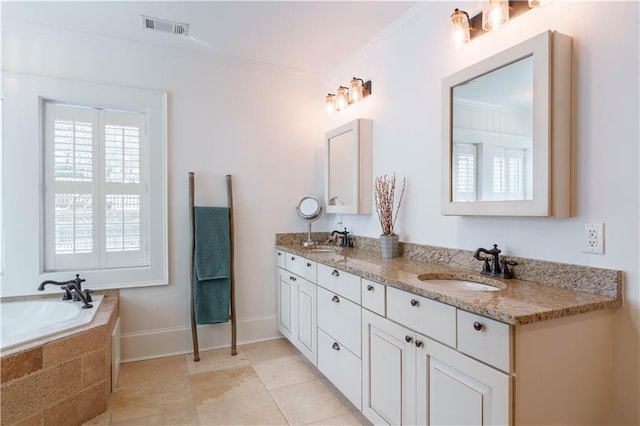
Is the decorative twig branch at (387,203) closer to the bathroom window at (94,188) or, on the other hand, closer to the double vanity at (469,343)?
the double vanity at (469,343)

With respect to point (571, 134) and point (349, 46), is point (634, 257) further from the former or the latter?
point (349, 46)

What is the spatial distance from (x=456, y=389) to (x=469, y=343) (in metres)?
0.20

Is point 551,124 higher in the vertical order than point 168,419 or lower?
higher

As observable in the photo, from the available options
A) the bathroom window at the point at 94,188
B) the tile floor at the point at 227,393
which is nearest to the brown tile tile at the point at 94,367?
the tile floor at the point at 227,393

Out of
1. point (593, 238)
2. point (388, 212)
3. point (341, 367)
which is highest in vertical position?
point (388, 212)

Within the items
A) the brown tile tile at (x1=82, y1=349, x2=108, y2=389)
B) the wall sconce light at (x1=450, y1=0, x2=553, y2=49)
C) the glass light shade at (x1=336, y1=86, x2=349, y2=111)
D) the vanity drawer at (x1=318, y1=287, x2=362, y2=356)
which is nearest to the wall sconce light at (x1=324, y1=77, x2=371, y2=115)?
the glass light shade at (x1=336, y1=86, x2=349, y2=111)

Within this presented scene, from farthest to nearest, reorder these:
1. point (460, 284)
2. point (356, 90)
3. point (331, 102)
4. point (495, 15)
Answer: point (331, 102), point (356, 90), point (460, 284), point (495, 15)

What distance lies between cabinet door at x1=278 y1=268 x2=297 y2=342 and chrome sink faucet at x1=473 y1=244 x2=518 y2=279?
1497 millimetres

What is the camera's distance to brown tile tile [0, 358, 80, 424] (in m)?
1.69

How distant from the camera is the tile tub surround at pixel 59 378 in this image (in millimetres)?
1707

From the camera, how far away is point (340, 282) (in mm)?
2152

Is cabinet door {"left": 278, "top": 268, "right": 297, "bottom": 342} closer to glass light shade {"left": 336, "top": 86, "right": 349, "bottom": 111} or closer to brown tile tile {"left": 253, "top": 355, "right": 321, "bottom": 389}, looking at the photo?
brown tile tile {"left": 253, "top": 355, "right": 321, "bottom": 389}

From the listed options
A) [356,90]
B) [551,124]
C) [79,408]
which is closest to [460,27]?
[551,124]

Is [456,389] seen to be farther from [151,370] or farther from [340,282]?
[151,370]
